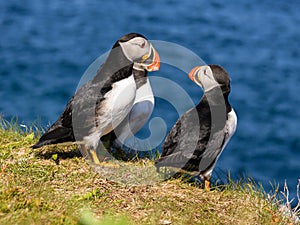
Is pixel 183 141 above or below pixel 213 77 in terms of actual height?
below

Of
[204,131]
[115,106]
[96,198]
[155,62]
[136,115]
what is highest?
[155,62]

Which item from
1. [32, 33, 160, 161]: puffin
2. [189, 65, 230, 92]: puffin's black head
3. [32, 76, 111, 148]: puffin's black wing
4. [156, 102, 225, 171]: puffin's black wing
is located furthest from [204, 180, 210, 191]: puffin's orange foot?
[32, 76, 111, 148]: puffin's black wing

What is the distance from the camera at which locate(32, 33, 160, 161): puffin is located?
5.40 meters

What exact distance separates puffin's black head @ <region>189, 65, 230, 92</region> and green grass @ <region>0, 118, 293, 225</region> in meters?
0.96

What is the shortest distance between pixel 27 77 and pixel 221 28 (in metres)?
6.05

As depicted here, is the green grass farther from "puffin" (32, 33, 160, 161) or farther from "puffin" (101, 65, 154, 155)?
"puffin" (101, 65, 154, 155)

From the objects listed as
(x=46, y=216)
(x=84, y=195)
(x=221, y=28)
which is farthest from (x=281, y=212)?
(x=221, y=28)

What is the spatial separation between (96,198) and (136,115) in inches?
53.0

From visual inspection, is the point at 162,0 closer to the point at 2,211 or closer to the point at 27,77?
the point at 27,77

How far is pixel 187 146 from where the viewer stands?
529cm

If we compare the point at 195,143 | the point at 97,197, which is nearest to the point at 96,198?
the point at 97,197

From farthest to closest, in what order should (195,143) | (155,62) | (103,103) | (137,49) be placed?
(155,62)
(137,49)
(103,103)
(195,143)

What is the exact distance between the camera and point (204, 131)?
5.34 meters

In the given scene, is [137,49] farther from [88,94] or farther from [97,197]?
[97,197]
